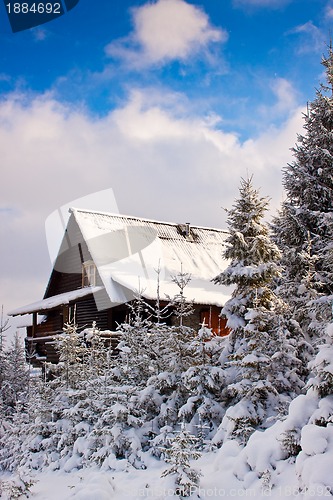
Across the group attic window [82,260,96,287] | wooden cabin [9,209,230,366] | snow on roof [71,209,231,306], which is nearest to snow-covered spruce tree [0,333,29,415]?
wooden cabin [9,209,230,366]

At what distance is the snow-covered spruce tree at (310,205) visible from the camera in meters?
12.6

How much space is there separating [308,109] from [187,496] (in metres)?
11.9

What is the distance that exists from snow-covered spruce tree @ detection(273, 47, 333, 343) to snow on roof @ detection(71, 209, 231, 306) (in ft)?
21.8

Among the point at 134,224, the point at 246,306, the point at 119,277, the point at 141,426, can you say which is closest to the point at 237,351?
the point at 246,306

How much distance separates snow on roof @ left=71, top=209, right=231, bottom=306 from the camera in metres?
20.5

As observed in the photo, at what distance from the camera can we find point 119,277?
2027 cm

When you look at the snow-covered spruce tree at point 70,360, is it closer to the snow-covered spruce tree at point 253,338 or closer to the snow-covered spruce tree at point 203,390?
the snow-covered spruce tree at point 203,390

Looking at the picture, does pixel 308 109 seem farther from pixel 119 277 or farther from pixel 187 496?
pixel 187 496

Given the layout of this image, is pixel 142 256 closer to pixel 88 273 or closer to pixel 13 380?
pixel 88 273

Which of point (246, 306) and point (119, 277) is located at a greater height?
point (119, 277)

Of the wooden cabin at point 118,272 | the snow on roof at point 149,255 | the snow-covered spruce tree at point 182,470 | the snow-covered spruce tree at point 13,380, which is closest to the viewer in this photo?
the snow-covered spruce tree at point 182,470

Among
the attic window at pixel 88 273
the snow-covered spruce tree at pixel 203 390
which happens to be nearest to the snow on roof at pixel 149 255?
the attic window at pixel 88 273

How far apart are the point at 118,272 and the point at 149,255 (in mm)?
3176

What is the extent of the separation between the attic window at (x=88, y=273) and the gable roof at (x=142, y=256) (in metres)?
0.59
